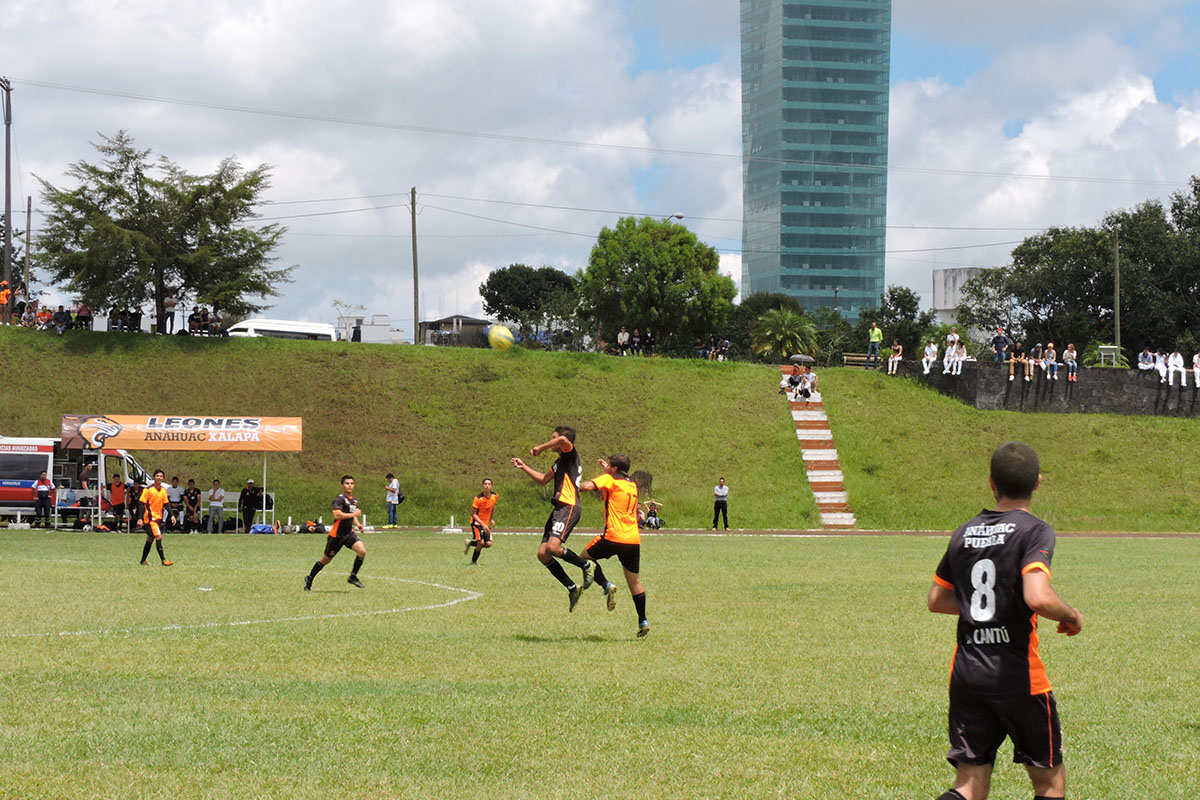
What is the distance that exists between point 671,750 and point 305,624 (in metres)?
7.26

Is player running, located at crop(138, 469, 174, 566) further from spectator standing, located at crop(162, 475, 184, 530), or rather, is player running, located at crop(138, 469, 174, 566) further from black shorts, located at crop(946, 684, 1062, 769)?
black shorts, located at crop(946, 684, 1062, 769)

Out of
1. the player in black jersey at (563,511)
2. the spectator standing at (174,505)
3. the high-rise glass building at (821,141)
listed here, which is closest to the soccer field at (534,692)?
the player in black jersey at (563,511)

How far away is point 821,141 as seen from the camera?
177625 millimetres

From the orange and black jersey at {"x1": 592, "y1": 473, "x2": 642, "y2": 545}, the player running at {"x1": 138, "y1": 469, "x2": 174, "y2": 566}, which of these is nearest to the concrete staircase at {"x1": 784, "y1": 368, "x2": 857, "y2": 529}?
the player running at {"x1": 138, "y1": 469, "x2": 174, "y2": 566}

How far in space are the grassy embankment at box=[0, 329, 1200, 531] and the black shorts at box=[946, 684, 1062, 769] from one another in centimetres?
3547

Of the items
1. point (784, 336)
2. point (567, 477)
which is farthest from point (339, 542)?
point (784, 336)

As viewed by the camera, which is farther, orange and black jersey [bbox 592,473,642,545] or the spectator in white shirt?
the spectator in white shirt

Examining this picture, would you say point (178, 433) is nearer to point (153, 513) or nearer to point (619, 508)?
point (153, 513)

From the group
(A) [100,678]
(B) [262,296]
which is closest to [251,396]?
(B) [262,296]

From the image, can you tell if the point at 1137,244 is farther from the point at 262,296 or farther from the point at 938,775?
the point at 938,775

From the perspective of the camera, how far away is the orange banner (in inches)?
1407

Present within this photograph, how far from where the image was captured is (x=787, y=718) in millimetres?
8305

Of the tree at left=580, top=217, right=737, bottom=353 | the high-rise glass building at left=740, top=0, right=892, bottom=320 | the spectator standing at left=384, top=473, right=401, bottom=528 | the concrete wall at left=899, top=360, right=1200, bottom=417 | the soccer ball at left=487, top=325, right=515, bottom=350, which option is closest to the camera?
the spectator standing at left=384, top=473, right=401, bottom=528

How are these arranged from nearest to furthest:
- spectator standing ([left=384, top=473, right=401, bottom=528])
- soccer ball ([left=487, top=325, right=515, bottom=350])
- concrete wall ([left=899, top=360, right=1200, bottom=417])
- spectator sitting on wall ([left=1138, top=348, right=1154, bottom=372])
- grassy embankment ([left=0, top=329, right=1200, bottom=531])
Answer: spectator standing ([left=384, top=473, right=401, bottom=528]) < grassy embankment ([left=0, top=329, right=1200, bottom=531]) < concrete wall ([left=899, top=360, right=1200, bottom=417]) < spectator sitting on wall ([left=1138, top=348, right=1154, bottom=372]) < soccer ball ([left=487, top=325, right=515, bottom=350])
